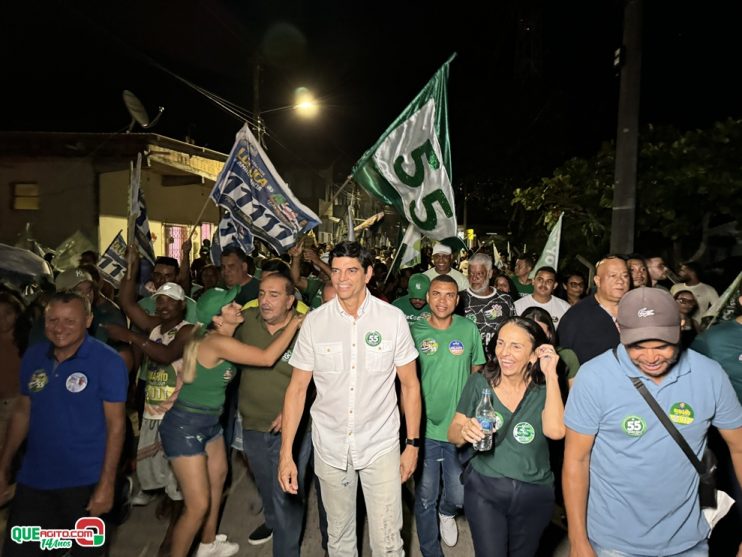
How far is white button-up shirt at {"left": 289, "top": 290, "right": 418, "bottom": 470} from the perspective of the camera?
3.45 meters

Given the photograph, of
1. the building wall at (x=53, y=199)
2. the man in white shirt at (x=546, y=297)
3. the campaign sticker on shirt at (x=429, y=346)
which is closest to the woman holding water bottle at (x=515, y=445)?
the campaign sticker on shirt at (x=429, y=346)

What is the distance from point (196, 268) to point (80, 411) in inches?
332

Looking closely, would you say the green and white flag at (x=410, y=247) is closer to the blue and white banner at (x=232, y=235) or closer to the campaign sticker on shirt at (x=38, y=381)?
the blue and white banner at (x=232, y=235)

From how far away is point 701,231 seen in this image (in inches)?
444

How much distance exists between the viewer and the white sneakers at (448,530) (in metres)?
4.61

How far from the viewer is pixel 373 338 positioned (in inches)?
138

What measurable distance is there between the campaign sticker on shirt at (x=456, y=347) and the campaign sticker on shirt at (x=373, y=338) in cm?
108

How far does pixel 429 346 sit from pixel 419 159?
2343mm

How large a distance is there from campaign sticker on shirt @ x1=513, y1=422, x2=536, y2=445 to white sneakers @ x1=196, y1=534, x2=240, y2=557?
263cm

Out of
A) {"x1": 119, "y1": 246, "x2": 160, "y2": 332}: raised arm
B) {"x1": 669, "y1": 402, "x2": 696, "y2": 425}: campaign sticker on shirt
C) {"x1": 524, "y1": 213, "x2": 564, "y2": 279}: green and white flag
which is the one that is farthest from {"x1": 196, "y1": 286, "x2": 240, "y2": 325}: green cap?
{"x1": 524, "y1": 213, "x2": 564, "y2": 279}: green and white flag

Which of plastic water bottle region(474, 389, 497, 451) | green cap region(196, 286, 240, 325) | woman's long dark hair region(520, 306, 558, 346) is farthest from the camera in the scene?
green cap region(196, 286, 240, 325)

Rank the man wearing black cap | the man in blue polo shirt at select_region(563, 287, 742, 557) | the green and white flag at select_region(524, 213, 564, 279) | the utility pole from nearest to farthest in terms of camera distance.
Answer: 1. the man in blue polo shirt at select_region(563, 287, 742, 557)
2. the man wearing black cap
3. the utility pole
4. the green and white flag at select_region(524, 213, 564, 279)

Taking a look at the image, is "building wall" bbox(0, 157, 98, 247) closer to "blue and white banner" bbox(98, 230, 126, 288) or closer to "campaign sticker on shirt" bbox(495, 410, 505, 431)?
"blue and white banner" bbox(98, 230, 126, 288)

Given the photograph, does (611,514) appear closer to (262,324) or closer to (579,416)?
(579,416)
